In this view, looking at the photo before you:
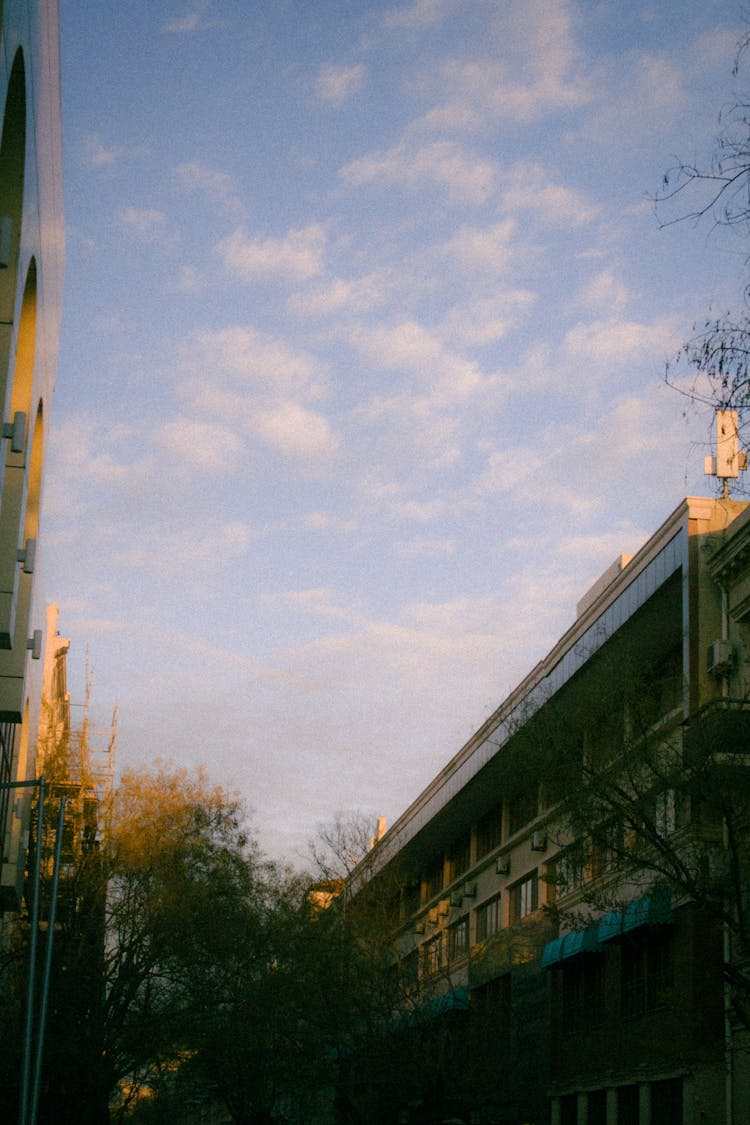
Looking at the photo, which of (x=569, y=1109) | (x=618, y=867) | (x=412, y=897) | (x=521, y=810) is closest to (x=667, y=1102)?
(x=569, y=1109)

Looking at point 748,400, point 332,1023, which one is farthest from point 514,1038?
point 748,400

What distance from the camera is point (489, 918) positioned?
5297 centimetres

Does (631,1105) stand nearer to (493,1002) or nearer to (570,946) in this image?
(570,946)

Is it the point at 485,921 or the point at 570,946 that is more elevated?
the point at 485,921

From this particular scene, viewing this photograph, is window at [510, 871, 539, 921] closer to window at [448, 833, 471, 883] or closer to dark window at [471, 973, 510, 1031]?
dark window at [471, 973, 510, 1031]

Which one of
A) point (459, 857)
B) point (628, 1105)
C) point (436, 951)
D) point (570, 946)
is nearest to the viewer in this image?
point (628, 1105)

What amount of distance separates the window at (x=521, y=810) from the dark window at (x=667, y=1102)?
12.0m

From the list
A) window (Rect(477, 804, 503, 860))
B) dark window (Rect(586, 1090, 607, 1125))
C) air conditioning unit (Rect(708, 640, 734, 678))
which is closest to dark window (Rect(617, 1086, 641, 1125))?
dark window (Rect(586, 1090, 607, 1125))

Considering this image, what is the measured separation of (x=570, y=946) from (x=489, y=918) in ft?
47.0

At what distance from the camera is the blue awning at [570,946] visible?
37781 mm

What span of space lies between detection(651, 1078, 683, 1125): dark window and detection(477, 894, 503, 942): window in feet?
56.2

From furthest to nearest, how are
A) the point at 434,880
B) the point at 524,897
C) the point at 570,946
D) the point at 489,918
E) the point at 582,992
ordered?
1. the point at 434,880
2. the point at 489,918
3. the point at 524,897
4. the point at 582,992
5. the point at 570,946

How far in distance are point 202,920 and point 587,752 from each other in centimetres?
1743

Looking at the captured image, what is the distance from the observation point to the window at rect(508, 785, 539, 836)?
151 ft
